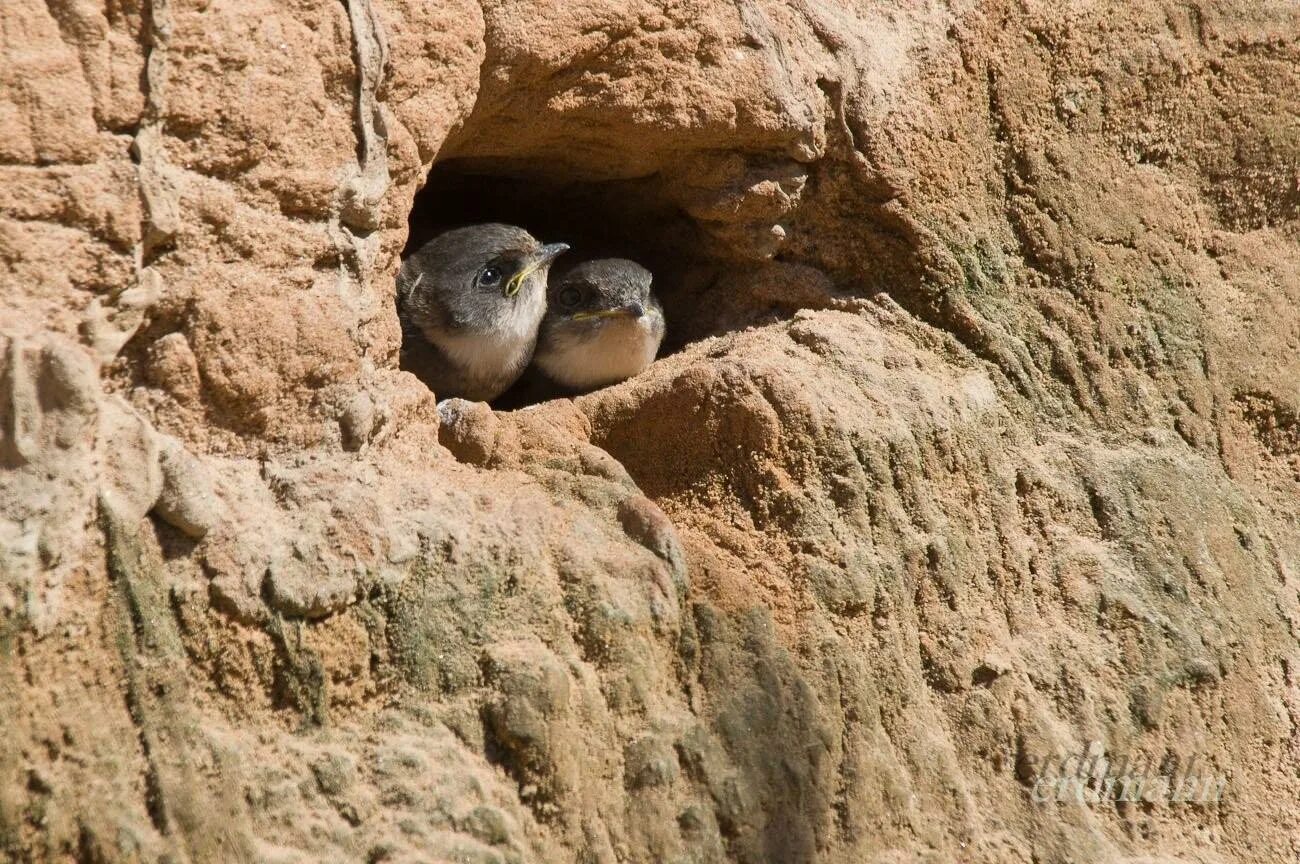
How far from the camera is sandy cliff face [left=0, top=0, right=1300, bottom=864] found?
Answer: 2.74m

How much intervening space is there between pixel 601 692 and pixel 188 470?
1.08 meters

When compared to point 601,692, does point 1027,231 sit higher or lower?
higher

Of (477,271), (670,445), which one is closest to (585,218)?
(477,271)

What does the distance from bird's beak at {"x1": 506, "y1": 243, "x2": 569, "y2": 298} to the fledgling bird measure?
0.19m

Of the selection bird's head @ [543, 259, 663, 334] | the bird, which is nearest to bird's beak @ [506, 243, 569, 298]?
the bird

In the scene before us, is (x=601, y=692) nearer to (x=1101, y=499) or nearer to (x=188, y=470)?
(x=188, y=470)

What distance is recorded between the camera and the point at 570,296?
513cm

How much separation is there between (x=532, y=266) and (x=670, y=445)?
119 centimetres

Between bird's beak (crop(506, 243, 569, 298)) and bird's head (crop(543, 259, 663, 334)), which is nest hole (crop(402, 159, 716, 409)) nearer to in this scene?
bird's head (crop(543, 259, 663, 334))

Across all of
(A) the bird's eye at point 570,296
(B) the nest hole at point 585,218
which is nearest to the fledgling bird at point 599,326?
(A) the bird's eye at point 570,296

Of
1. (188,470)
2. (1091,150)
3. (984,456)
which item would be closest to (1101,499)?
(984,456)

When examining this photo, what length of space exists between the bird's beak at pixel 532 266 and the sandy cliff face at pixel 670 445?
260 mm

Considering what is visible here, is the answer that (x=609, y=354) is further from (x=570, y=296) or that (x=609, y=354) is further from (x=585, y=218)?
(x=585, y=218)

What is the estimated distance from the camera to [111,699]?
264 cm
